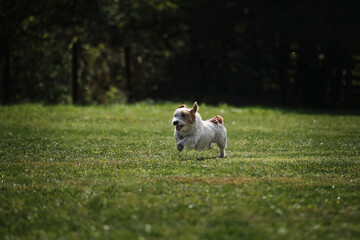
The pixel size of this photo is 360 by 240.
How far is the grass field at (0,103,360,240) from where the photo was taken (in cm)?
527

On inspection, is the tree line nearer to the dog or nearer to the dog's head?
the dog

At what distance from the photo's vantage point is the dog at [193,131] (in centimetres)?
942

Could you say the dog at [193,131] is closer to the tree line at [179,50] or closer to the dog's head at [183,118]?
the dog's head at [183,118]

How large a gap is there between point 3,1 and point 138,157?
1618 centimetres

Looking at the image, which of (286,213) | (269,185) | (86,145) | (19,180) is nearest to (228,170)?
(269,185)

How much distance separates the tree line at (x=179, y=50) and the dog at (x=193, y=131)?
15129 millimetres

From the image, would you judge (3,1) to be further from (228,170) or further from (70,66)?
(228,170)

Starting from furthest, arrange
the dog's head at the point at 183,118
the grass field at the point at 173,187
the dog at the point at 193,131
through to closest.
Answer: the dog at the point at 193,131
the dog's head at the point at 183,118
the grass field at the point at 173,187

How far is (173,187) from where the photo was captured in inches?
273

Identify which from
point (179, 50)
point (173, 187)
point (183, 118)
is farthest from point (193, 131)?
point (179, 50)

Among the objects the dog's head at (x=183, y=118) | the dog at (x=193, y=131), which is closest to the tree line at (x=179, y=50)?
the dog at (x=193, y=131)

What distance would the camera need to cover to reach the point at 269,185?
720 cm

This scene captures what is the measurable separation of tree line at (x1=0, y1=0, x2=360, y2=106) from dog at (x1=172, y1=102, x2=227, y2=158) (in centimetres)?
1513

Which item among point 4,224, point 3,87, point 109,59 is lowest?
point 4,224
